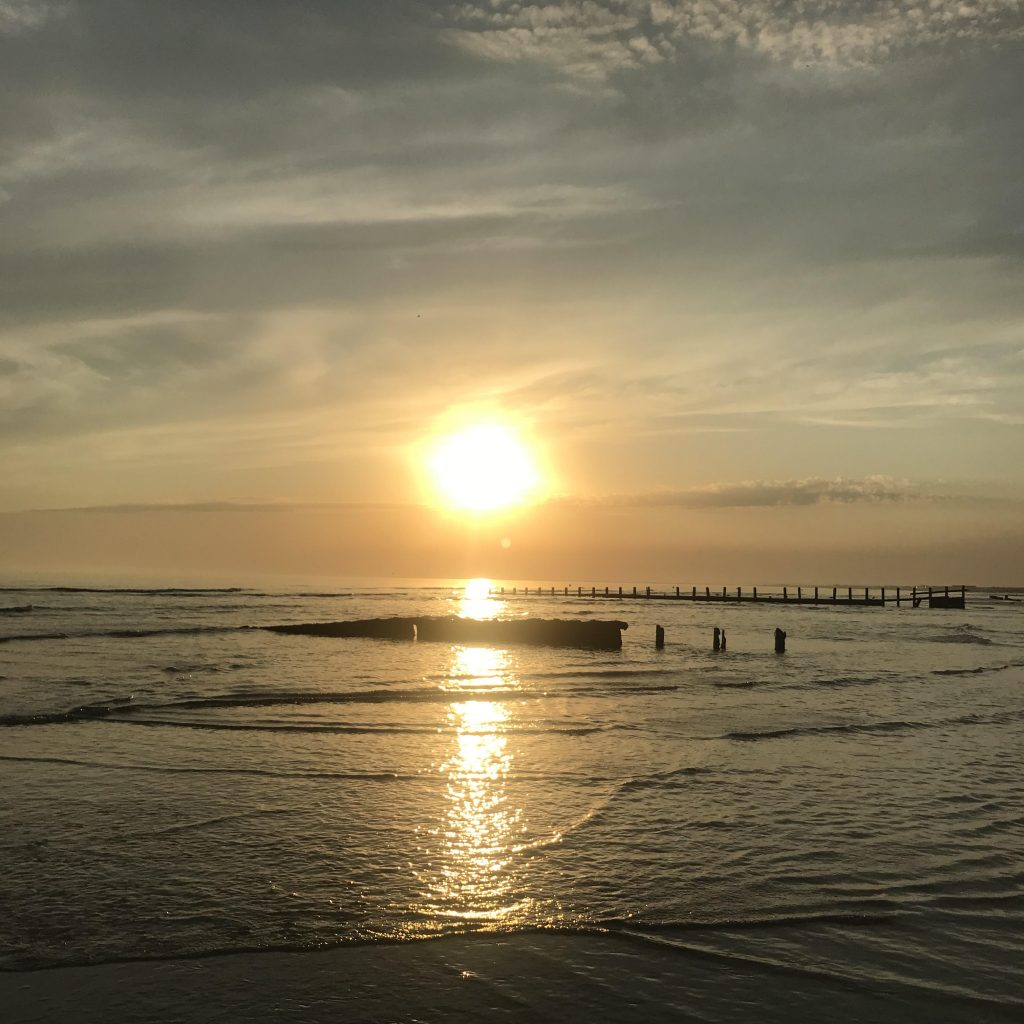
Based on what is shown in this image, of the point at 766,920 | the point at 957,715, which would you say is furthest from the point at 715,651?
the point at 766,920

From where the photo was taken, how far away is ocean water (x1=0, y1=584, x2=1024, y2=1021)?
669 centimetres

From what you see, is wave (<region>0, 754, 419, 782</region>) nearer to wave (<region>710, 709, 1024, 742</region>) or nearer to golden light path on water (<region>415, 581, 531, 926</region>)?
golden light path on water (<region>415, 581, 531, 926</region>)

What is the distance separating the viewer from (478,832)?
10.1 m

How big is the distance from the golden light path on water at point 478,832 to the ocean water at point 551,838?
0.05m

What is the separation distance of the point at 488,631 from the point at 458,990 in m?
42.0

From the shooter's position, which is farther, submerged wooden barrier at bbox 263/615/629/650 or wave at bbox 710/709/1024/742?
submerged wooden barrier at bbox 263/615/629/650

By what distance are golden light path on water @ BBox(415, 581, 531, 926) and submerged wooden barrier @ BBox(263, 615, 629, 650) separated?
24975 millimetres

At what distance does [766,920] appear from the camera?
7.50 metres

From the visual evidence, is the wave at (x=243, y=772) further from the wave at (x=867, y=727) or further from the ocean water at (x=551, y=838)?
the wave at (x=867, y=727)

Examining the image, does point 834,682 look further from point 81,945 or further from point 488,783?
point 81,945

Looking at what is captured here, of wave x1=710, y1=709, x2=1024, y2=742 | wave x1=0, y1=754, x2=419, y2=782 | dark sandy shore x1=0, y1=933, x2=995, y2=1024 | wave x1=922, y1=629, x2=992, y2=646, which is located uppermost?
dark sandy shore x1=0, y1=933, x2=995, y2=1024

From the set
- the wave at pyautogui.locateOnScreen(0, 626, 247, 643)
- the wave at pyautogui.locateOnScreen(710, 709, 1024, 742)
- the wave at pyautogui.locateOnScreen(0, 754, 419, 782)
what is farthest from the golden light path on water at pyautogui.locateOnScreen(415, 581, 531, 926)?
the wave at pyautogui.locateOnScreen(0, 626, 247, 643)

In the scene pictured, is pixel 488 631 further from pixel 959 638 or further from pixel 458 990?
pixel 458 990

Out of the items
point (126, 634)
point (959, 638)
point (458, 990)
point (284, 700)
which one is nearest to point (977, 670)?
point (959, 638)
